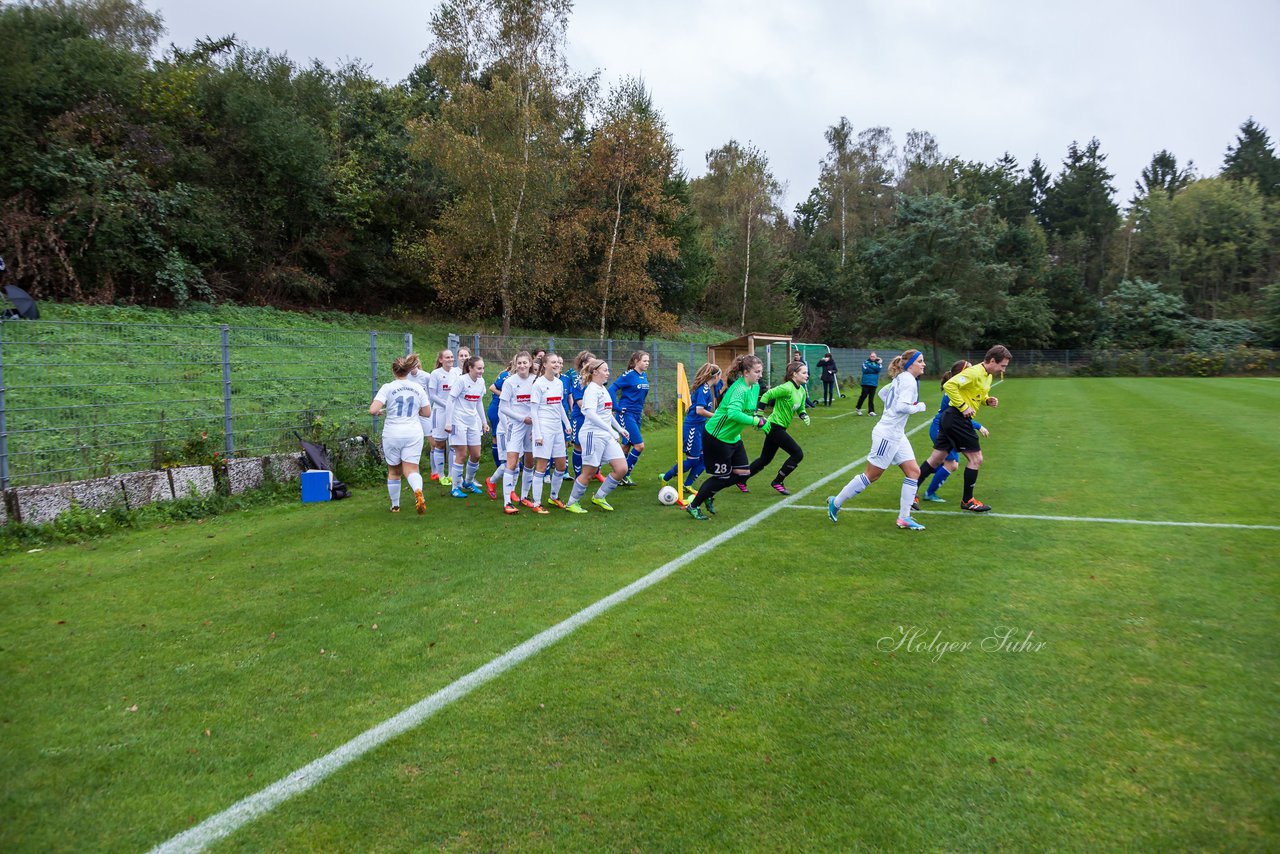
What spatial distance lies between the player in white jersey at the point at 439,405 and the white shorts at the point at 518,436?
178cm

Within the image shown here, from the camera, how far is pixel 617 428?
9219 millimetres

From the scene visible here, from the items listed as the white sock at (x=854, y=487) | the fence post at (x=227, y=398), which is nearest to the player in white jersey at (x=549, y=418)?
the white sock at (x=854, y=487)

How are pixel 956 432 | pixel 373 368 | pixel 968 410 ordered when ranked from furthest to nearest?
pixel 373 368 → pixel 956 432 → pixel 968 410

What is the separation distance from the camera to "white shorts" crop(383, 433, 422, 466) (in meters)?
8.57

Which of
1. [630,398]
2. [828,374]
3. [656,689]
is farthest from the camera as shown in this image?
[828,374]

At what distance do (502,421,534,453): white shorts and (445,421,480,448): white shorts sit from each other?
115 centimetres

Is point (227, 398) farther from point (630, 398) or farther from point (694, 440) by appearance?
point (694, 440)

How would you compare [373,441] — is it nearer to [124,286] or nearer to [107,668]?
[107,668]

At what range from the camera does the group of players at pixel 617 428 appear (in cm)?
789

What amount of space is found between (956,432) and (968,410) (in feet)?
0.97

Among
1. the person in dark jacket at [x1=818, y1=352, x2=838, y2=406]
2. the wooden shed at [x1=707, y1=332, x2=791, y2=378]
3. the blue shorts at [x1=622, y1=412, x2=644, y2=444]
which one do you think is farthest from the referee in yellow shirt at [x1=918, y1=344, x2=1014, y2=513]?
the person in dark jacket at [x1=818, y1=352, x2=838, y2=406]

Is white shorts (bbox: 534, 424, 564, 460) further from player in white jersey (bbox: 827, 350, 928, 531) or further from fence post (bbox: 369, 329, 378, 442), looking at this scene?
fence post (bbox: 369, 329, 378, 442)

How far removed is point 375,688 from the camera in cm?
402

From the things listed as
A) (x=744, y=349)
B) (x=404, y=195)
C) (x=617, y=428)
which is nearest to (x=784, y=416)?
(x=617, y=428)
